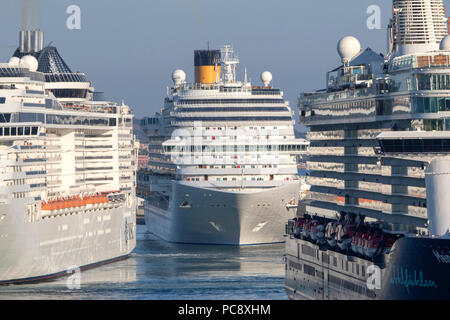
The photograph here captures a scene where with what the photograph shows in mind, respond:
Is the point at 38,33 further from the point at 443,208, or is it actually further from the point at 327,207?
the point at 443,208

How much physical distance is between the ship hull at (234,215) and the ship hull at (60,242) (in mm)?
3750

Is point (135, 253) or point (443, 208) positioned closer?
point (443, 208)

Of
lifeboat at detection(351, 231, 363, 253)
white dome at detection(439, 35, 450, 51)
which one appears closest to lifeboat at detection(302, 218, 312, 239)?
lifeboat at detection(351, 231, 363, 253)

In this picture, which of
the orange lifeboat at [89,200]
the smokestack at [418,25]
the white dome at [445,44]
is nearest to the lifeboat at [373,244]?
the white dome at [445,44]

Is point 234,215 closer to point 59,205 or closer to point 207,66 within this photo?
point 207,66

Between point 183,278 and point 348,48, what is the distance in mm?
14862

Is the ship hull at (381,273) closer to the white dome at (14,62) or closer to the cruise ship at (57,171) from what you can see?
the cruise ship at (57,171)

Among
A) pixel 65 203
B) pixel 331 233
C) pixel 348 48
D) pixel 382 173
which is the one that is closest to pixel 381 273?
pixel 382 173

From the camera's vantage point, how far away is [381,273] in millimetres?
39500

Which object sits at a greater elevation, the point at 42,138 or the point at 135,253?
the point at 42,138

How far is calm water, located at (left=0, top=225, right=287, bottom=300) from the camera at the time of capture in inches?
2148
